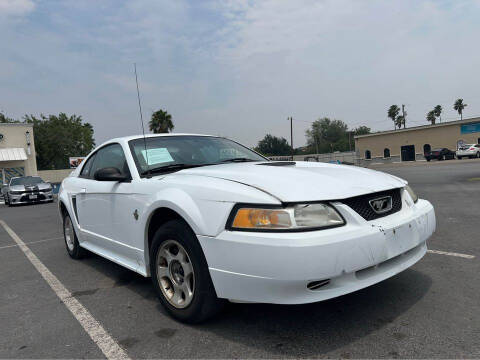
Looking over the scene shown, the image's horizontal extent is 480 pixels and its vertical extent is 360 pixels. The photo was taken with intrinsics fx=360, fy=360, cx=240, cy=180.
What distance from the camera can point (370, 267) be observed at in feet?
7.55

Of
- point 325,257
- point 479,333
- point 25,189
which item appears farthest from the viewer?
point 25,189

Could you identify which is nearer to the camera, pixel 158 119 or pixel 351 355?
pixel 351 355

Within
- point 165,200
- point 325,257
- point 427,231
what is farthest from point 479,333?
point 165,200

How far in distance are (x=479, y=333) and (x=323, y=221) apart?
4.04ft

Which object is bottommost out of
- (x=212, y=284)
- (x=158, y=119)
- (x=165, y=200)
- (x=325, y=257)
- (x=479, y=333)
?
(x=479, y=333)

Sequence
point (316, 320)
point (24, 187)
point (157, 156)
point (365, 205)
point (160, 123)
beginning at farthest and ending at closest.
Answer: point (160, 123) < point (24, 187) < point (157, 156) < point (316, 320) < point (365, 205)

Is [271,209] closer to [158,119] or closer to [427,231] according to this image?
[427,231]

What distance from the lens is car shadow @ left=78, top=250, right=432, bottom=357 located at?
7.41 feet

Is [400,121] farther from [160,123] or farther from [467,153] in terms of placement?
[160,123]

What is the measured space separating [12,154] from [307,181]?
31.7m

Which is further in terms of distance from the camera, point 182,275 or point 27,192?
point 27,192

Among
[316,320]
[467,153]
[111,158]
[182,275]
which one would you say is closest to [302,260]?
[316,320]

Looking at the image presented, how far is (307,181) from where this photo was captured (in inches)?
93.9

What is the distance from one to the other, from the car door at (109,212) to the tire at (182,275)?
402 mm
